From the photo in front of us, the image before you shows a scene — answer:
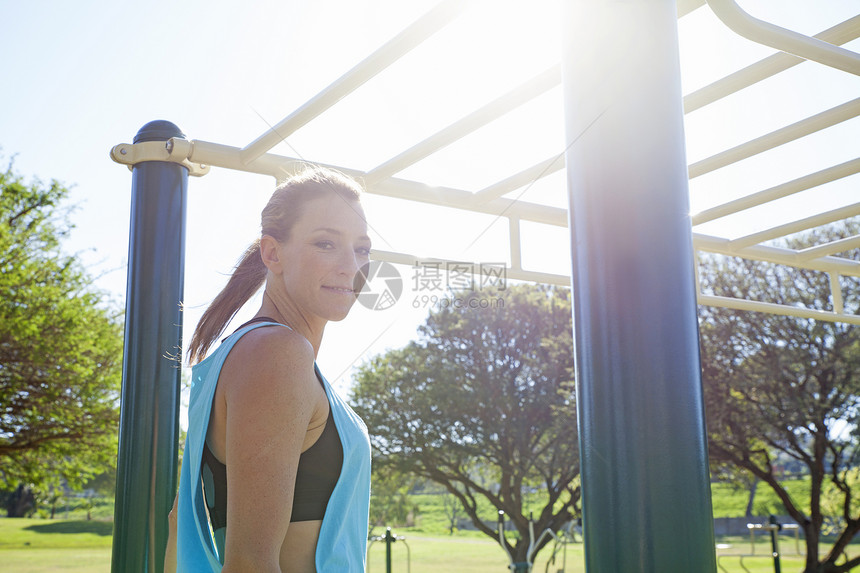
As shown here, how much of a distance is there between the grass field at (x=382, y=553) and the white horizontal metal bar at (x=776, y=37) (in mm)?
14246

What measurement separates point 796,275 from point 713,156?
→ 15.7 meters

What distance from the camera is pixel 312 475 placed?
4.10 feet

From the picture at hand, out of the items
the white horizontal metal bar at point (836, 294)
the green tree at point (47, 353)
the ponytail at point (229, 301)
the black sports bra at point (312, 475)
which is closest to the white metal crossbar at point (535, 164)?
the white horizontal metal bar at point (836, 294)

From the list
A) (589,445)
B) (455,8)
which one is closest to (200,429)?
(589,445)

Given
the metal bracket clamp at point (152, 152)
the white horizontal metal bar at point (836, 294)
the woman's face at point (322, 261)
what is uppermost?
the metal bracket clamp at point (152, 152)

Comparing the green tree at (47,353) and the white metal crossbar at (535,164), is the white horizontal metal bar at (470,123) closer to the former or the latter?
the white metal crossbar at (535,164)

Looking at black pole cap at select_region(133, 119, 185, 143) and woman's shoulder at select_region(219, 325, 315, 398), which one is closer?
woman's shoulder at select_region(219, 325, 315, 398)

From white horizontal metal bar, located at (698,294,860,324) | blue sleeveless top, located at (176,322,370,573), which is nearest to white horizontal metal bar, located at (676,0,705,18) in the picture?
blue sleeveless top, located at (176,322,370,573)

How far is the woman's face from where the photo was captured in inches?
58.2

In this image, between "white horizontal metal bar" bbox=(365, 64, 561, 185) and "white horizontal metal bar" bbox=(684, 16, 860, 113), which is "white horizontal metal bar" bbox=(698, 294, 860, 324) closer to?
"white horizontal metal bar" bbox=(684, 16, 860, 113)

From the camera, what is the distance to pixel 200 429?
1.29 metres

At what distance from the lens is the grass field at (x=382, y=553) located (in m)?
20.8

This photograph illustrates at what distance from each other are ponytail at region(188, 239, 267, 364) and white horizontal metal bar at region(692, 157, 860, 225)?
8.45 ft

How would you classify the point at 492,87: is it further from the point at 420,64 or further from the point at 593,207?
the point at 593,207
